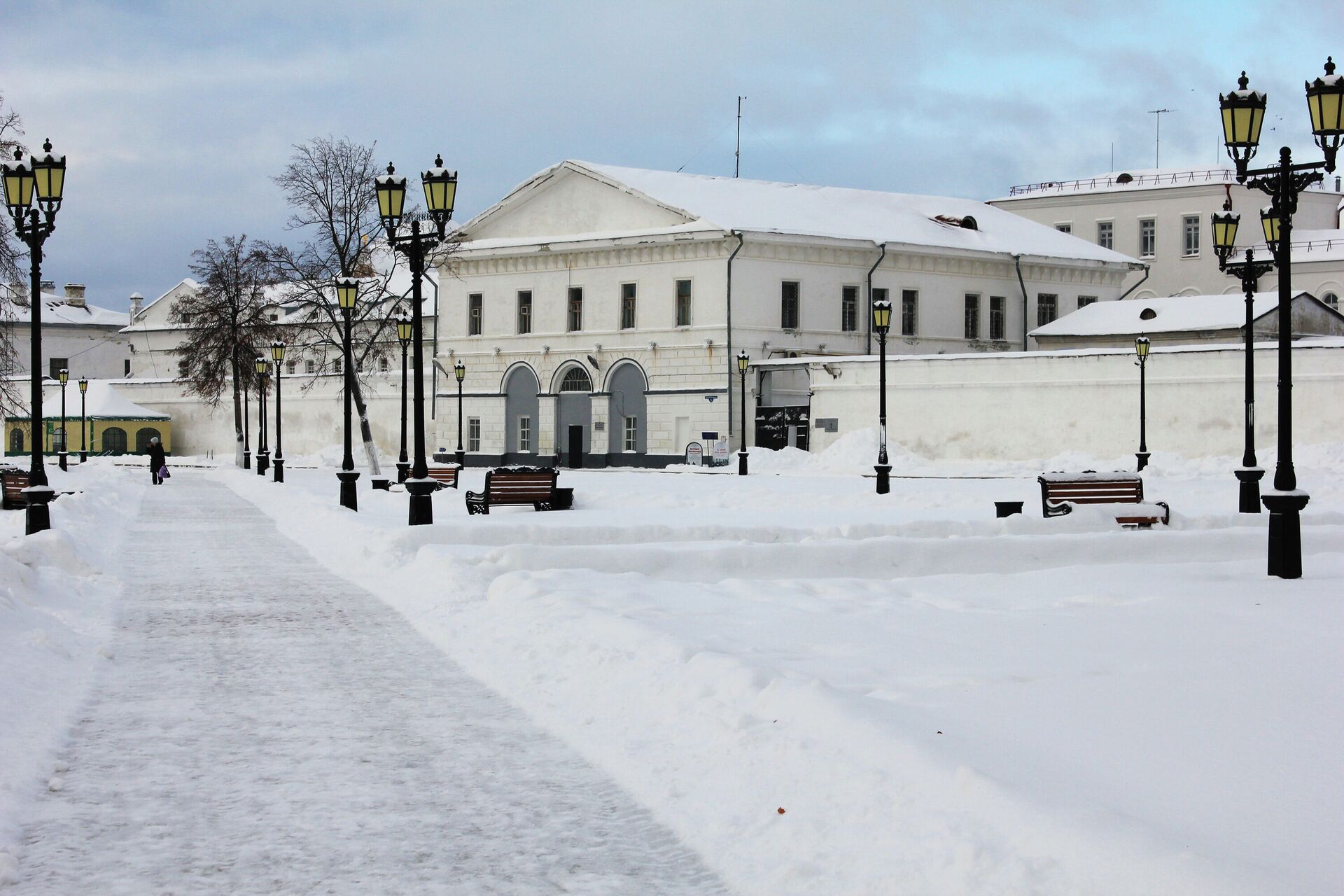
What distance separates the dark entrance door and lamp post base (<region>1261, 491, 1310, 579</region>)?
43.6 m

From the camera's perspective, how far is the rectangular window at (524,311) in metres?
58.4

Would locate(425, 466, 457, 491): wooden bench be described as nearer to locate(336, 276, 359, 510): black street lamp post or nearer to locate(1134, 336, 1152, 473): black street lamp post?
locate(336, 276, 359, 510): black street lamp post

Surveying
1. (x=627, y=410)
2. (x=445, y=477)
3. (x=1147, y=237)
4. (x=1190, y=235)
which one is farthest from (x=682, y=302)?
(x=1190, y=235)

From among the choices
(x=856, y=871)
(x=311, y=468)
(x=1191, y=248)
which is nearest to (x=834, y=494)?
(x=856, y=871)

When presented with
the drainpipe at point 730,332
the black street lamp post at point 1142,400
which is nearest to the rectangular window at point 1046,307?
the drainpipe at point 730,332

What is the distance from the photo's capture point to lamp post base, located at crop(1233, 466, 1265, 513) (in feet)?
66.9

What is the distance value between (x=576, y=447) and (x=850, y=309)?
38.6 ft

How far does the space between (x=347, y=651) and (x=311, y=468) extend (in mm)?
50581

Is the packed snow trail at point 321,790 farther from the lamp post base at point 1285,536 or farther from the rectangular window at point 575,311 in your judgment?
the rectangular window at point 575,311

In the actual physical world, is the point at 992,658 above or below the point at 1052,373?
below

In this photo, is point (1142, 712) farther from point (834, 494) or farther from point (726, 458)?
point (726, 458)

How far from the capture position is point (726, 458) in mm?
51219

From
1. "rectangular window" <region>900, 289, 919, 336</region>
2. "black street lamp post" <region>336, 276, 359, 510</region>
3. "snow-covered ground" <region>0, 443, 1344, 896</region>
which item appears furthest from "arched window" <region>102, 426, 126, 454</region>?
"snow-covered ground" <region>0, 443, 1344, 896</region>

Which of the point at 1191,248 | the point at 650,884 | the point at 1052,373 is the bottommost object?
the point at 650,884
